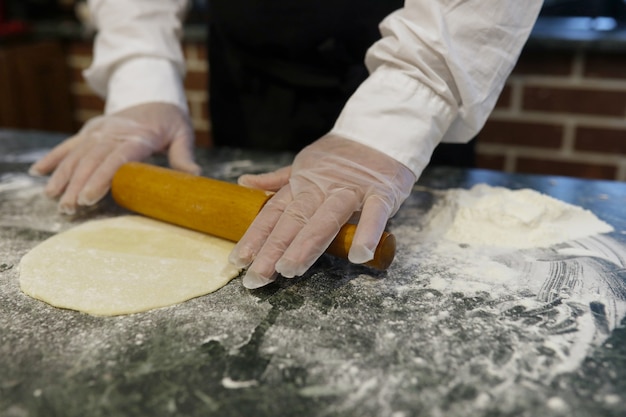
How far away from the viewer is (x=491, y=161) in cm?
189

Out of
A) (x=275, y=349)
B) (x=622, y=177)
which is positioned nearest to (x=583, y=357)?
(x=275, y=349)

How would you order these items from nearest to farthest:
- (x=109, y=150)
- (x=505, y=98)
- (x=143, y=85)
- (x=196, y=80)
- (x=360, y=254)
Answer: (x=360, y=254)
(x=109, y=150)
(x=143, y=85)
(x=505, y=98)
(x=196, y=80)

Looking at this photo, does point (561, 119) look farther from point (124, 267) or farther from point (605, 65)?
point (124, 267)

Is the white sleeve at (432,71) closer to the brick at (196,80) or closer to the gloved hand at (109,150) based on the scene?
the gloved hand at (109,150)

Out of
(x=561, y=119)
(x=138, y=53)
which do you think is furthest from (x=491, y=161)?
(x=138, y=53)

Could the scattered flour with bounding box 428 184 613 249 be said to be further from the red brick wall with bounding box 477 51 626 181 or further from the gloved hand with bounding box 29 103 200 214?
the red brick wall with bounding box 477 51 626 181

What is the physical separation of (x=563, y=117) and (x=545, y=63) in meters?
0.17

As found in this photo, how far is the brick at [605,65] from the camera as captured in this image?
1.66 meters

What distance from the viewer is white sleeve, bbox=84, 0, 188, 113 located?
1252 mm

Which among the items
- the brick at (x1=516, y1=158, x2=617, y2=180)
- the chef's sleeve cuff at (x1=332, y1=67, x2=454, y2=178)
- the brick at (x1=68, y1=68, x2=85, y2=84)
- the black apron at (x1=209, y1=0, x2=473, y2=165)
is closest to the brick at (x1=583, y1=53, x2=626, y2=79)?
the brick at (x1=516, y1=158, x2=617, y2=180)

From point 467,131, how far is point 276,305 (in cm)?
45

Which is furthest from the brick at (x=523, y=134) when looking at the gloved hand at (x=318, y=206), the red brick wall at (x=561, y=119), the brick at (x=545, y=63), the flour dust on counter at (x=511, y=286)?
the gloved hand at (x=318, y=206)

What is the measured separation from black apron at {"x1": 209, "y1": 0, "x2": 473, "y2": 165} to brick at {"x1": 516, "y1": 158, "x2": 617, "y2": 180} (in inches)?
24.3

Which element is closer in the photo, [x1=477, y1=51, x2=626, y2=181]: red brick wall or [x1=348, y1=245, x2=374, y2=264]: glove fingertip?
[x1=348, y1=245, x2=374, y2=264]: glove fingertip
